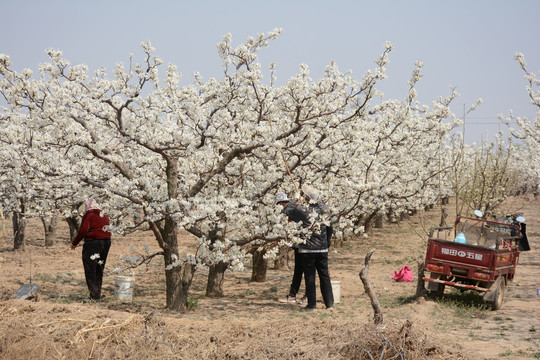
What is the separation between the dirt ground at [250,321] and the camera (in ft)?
22.4

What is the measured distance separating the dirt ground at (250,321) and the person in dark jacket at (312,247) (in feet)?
1.15

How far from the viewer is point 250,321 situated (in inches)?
365

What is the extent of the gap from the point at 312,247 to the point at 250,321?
220 cm

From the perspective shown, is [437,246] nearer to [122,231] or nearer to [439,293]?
[439,293]

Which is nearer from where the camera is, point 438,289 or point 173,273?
point 173,273

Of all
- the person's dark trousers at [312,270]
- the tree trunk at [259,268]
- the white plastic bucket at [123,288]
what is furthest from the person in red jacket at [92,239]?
the tree trunk at [259,268]

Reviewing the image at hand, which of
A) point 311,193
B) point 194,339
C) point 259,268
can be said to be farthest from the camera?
point 259,268

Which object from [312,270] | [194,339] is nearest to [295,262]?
[312,270]

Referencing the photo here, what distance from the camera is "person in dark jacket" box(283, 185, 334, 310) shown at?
35.1 ft

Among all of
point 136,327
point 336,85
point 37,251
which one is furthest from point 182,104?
point 37,251

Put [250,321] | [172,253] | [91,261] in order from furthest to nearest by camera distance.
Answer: [91,261] < [172,253] < [250,321]

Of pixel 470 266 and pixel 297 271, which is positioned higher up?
pixel 470 266

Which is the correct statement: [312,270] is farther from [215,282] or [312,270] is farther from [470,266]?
[470,266]

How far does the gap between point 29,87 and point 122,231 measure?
2747mm
